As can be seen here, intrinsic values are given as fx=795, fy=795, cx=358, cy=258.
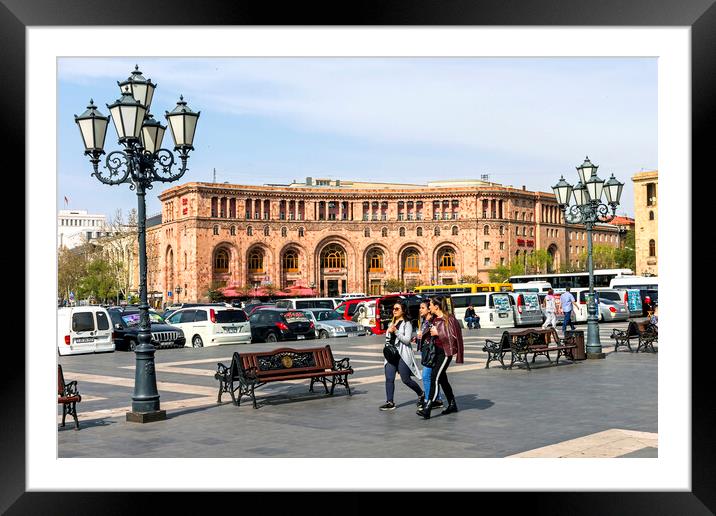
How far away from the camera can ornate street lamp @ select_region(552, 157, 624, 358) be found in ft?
61.7

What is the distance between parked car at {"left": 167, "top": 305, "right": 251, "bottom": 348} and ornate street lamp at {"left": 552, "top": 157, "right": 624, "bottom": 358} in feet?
40.7

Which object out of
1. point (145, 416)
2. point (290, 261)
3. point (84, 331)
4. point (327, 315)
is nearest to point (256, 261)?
point (290, 261)

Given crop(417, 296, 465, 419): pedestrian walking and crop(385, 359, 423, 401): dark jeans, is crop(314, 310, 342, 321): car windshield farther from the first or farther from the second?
crop(417, 296, 465, 419): pedestrian walking

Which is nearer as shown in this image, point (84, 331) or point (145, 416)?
point (145, 416)

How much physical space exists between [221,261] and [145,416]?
8562cm

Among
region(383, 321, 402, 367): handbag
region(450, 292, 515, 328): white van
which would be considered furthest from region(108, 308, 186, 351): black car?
region(383, 321, 402, 367): handbag

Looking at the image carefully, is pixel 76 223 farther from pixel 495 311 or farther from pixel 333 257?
pixel 495 311

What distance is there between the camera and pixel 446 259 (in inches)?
3996

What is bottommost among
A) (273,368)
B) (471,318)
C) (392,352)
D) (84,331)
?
(471,318)

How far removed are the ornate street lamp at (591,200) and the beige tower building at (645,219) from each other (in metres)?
70.4

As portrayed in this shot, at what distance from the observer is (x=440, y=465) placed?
7.37 metres

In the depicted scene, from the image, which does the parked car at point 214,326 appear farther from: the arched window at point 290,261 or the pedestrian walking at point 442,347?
the arched window at point 290,261
